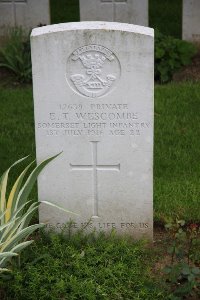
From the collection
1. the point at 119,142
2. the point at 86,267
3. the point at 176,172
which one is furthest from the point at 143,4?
the point at 86,267

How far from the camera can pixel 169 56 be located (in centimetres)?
880

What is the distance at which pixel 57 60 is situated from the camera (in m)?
4.59

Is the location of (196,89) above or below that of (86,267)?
above

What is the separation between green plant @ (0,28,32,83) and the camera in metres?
8.77

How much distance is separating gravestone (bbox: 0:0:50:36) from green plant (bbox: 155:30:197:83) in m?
1.68

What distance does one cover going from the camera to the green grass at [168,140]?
18.4 ft

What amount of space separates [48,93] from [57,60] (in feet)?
0.76

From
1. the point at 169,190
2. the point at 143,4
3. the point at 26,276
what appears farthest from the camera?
the point at 143,4

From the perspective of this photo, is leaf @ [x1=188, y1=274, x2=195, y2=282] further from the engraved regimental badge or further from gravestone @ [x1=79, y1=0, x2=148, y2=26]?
gravestone @ [x1=79, y1=0, x2=148, y2=26]

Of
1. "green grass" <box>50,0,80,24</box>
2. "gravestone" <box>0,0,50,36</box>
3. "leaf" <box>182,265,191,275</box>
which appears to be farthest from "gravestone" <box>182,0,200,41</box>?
"leaf" <box>182,265,191,275</box>

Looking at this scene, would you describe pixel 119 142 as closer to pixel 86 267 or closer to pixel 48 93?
pixel 48 93

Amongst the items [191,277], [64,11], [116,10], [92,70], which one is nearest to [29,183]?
[92,70]

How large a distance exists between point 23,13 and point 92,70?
17.9ft

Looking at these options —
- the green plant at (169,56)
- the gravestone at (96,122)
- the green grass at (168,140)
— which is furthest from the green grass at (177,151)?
the gravestone at (96,122)
